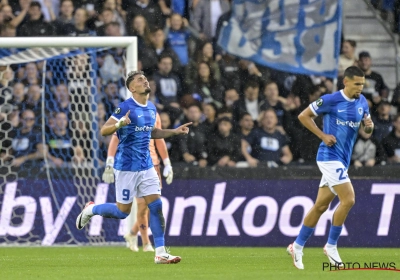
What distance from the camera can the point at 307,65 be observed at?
15508mm

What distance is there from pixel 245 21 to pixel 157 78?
2.00m

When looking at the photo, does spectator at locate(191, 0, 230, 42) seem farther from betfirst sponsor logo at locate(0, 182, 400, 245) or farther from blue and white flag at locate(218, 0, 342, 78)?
betfirst sponsor logo at locate(0, 182, 400, 245)

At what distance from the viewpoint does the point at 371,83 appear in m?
15.5

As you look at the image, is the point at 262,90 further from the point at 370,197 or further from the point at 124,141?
the point at 124,141

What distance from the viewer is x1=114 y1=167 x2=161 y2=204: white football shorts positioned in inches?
375

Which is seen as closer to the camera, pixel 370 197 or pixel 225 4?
pixel 370 197

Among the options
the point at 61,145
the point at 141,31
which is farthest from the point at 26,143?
the point at 141,31

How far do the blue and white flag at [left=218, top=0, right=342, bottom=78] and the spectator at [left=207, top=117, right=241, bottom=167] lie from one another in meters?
1.78

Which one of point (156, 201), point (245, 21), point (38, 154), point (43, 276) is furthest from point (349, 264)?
point (245, 21)

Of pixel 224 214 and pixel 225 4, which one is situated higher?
pixel 225 4

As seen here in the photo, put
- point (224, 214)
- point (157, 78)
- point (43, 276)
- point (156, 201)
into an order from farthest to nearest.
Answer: point (157, 78) → point (224, 214) → point (156, 201) → point (43, 276)

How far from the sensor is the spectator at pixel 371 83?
50.3ft

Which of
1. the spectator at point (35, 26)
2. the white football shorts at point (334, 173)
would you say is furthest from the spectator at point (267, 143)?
the white football shorts at point (334, 173)

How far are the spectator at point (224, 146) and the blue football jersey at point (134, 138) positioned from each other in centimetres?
470
